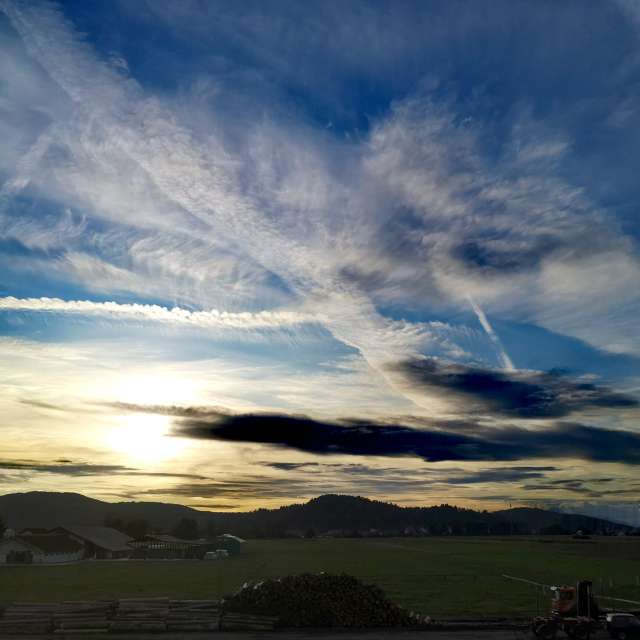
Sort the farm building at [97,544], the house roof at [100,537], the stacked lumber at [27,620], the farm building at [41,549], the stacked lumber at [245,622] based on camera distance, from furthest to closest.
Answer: the house roof at [100,537]
the farm building at [97,544]
the farm building at [41,549]
the stacked lumber at [245,622]
the stacked lumber at [27,620]

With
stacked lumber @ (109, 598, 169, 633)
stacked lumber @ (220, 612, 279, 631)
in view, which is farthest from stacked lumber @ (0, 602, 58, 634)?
stacked lumber @ (220, 612, 279, 631)

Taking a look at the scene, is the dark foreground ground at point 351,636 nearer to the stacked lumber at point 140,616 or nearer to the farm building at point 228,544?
the stacked lumber at point 140,616

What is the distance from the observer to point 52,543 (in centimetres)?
12194

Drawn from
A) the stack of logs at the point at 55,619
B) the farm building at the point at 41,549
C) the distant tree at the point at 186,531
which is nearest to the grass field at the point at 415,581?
the farm building at the point at 41,549

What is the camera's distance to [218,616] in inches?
1465

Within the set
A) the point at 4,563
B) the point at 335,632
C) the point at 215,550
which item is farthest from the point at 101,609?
the point at 215,550

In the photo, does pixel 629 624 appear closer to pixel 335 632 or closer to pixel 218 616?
pixel 335 632

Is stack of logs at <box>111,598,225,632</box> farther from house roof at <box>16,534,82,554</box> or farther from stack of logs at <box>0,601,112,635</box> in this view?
house roof at <box>16,534,82,554</box>

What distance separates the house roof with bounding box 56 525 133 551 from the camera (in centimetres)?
12750

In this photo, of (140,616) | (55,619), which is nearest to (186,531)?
(55,619)

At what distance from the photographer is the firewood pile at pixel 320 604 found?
37.9 metres

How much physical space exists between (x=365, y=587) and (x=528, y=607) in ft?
48.8

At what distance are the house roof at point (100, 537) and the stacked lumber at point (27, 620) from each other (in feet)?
319

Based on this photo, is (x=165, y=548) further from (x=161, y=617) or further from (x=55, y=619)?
(x=161, y=617)
